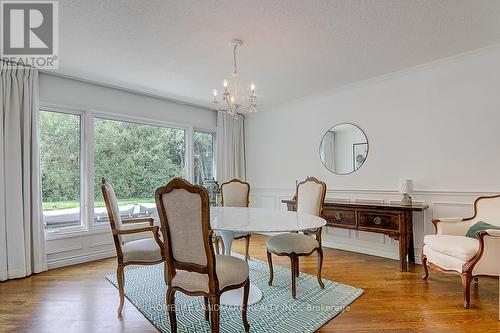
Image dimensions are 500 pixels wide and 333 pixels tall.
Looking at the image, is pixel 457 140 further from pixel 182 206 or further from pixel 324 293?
pixel 182 206

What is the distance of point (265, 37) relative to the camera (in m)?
2.65

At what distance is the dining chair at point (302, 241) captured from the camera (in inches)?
97.7

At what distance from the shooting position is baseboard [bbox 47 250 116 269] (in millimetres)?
3476

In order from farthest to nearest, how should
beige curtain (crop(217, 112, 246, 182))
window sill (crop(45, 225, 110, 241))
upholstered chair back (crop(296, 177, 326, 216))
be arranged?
beige curtain (crop(217, 112, 246, 182))
window sill (crop(45, 225, 110, 241))
upholstered chair back (crop(296, 177, 326, 216))

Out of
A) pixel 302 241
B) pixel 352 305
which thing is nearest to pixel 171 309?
pixel 302 241

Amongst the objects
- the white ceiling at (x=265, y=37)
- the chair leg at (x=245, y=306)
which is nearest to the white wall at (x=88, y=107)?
the white ceiling at (x=265, y=37)

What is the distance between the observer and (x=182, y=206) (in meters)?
1.73

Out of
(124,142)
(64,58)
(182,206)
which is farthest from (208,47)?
(124,142)

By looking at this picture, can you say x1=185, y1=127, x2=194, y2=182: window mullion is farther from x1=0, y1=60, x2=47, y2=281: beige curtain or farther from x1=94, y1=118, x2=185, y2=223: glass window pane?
x1=0, y1=60, x2=47, y2=281: beige curtain

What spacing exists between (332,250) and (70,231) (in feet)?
12.1

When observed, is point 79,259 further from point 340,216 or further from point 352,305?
point 340,216

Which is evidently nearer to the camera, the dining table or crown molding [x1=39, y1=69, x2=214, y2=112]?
the dining table

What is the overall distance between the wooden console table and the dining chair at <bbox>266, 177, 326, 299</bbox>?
0.84 m

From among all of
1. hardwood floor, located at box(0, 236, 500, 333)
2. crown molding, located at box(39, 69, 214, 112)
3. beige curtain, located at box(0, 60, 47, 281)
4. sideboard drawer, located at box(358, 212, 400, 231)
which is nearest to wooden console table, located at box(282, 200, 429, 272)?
sideboard drawer, located at box(358, 212, 400, 231)
